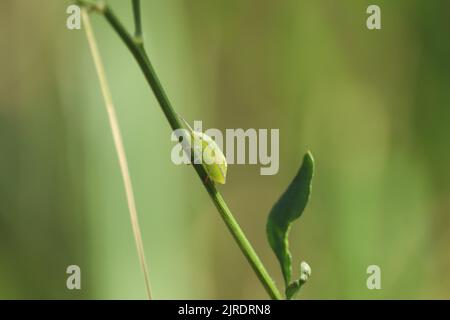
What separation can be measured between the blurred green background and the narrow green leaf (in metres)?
0.68

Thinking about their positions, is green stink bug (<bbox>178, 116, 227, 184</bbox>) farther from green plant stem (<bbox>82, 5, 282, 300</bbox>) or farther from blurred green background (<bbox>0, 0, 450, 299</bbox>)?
blurred green background (<bbox>0, 0, 450, 299</bbox>)

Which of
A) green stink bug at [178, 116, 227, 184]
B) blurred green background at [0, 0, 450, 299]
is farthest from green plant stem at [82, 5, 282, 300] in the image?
blurred green background at [0, 0, 450, 299]

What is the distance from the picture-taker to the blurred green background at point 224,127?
4.60 feet

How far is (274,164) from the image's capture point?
1.65m

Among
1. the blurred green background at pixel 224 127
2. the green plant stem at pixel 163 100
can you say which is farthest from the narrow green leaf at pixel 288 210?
the blurred green background at pixel 224 127

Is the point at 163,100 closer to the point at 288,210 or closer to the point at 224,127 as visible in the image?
the point at 288,210

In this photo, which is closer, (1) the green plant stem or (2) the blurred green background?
(1) the green plant stem

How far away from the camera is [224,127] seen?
5.95 ft

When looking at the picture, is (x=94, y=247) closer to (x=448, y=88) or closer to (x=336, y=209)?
(x=336, y=209)

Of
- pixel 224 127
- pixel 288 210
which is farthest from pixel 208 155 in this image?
pixel 224 127

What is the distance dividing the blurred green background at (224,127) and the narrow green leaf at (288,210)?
2.24ft

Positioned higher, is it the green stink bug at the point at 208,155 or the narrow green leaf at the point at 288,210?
the green stink bug at the point at 208,155

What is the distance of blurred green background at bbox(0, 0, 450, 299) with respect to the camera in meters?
1.40

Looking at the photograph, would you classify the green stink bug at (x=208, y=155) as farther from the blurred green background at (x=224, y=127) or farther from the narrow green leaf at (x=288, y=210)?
the blurred green background at (x=224, y=127)
